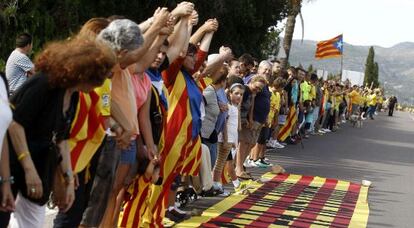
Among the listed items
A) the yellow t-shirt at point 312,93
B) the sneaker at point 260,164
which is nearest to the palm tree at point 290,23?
the yellow t-shirt at point 312,93

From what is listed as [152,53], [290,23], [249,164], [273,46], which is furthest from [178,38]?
[273,46]

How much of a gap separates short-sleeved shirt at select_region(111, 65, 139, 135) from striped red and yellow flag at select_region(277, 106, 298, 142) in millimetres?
12081

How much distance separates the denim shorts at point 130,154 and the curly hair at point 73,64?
173 centimetres

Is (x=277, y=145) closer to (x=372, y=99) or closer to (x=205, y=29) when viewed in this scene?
(x=205, y=29)

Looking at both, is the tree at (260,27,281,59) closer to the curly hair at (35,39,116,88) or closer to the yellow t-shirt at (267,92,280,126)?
the yellow t-shirt at (267,92,280,126)

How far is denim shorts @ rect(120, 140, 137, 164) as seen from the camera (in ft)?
18.6

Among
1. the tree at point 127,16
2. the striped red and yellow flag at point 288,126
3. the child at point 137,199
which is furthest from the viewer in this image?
the striped red and yellow flag at point 288,126

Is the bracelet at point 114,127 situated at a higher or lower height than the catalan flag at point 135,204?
higher

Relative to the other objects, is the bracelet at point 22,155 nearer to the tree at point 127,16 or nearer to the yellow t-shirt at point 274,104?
the tree at point 127,16

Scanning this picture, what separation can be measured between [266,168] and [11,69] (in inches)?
196

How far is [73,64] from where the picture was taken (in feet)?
12.6

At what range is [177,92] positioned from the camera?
7.00m

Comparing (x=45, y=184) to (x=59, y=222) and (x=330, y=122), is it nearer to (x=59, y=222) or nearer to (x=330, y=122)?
(x=59, y=222)

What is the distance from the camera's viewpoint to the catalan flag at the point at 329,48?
105 feet
